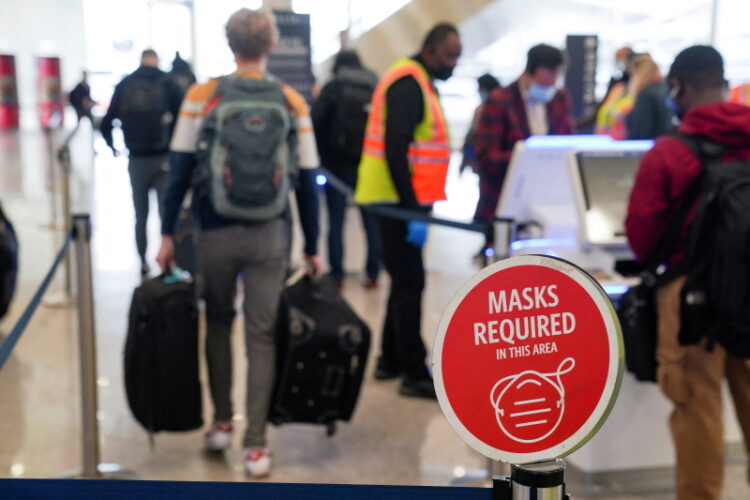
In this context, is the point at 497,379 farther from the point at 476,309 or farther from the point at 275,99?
the point at 275,99

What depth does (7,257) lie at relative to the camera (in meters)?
3.73

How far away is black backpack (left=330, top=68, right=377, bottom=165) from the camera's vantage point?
19.7 ft

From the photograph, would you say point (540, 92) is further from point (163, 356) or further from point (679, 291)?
point (163, 356)

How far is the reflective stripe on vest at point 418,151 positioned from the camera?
4.02 m

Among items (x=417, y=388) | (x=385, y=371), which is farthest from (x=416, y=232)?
(x=385, y=371)

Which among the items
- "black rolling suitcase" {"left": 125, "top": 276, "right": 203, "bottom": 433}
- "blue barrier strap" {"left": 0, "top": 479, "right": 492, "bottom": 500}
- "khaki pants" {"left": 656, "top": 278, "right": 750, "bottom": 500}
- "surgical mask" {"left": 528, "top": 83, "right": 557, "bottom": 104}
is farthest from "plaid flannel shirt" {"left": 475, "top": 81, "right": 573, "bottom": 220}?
"blue barrier strap" {"left": 0, "top": 479, "right": 492, "bottom": 500}

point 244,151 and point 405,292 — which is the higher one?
point 244,151

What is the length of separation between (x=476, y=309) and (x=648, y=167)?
172 centimetres

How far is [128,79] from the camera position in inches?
231

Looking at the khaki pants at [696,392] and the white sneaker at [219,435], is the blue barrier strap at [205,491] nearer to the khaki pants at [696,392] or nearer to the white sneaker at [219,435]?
the khaki pants at [696,392]

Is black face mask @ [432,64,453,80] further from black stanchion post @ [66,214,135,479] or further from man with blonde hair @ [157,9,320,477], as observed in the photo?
black stanchion post @ [66,214,135,479]

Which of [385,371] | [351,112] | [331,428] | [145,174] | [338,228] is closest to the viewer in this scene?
[331,428]

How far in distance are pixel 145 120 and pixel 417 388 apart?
100.0 inches

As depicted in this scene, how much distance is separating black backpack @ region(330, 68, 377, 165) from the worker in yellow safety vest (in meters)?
1.88
